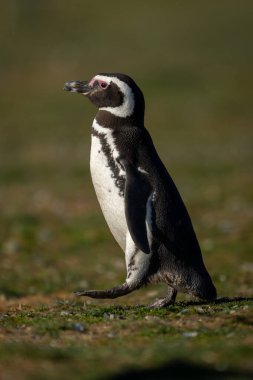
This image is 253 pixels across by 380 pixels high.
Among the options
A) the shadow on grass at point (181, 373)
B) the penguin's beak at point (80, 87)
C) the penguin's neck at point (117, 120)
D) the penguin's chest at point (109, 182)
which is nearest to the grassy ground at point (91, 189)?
the shadow on grass at point (181, 373)

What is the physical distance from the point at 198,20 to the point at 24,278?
47421mm

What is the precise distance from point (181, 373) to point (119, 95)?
439 centimetres

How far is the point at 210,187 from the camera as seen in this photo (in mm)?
23781

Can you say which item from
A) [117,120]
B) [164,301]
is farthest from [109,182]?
[164,301]

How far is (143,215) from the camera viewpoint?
9391 mm

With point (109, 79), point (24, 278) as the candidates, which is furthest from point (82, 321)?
point (24, 278)

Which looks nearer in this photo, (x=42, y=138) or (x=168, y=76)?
(x=42, y=138)

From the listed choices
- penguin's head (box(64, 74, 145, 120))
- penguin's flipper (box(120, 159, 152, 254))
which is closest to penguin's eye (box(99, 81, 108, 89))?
penguin's head (box(64, 74, 145, 120))

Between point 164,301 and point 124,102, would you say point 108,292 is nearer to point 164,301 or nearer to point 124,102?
point 164,301

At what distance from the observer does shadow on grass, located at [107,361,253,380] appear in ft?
21.1

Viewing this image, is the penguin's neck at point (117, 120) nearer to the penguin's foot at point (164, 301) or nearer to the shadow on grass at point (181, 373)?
the penguin's foot at point (164, 301)

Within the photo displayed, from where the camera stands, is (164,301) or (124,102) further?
(124,102)

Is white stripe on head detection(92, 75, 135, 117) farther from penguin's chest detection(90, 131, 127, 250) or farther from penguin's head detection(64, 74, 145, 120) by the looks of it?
penguin's chest detection(90, 131, 127, 250)

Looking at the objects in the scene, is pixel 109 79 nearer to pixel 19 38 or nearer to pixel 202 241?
pixel 202 241
